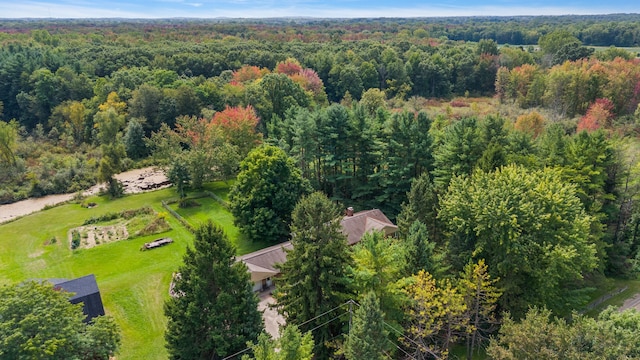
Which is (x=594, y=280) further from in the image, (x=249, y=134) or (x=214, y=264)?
(x=249, y=134)

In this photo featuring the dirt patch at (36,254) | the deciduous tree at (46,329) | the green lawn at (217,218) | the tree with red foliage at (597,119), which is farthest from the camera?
the tree with red foliage at (597,119)

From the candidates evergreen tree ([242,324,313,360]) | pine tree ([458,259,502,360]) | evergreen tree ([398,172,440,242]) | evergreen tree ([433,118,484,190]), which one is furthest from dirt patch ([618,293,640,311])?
evergreen tree ([242,324,313,360])

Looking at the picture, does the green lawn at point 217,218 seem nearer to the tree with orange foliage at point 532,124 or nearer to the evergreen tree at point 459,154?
the evergreen tree at point 459,154

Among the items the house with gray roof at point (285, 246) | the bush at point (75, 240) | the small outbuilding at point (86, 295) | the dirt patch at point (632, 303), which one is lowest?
the dirt patch at point (632, 303)

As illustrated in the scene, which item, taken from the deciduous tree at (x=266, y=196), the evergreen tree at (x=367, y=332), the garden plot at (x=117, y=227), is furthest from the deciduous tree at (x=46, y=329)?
the garden plot at (x=117, y=227)

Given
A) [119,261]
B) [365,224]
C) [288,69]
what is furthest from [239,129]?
[288,69]

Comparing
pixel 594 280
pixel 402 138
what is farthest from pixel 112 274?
pixel 594 280

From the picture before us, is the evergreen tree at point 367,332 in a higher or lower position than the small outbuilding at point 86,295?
higher
